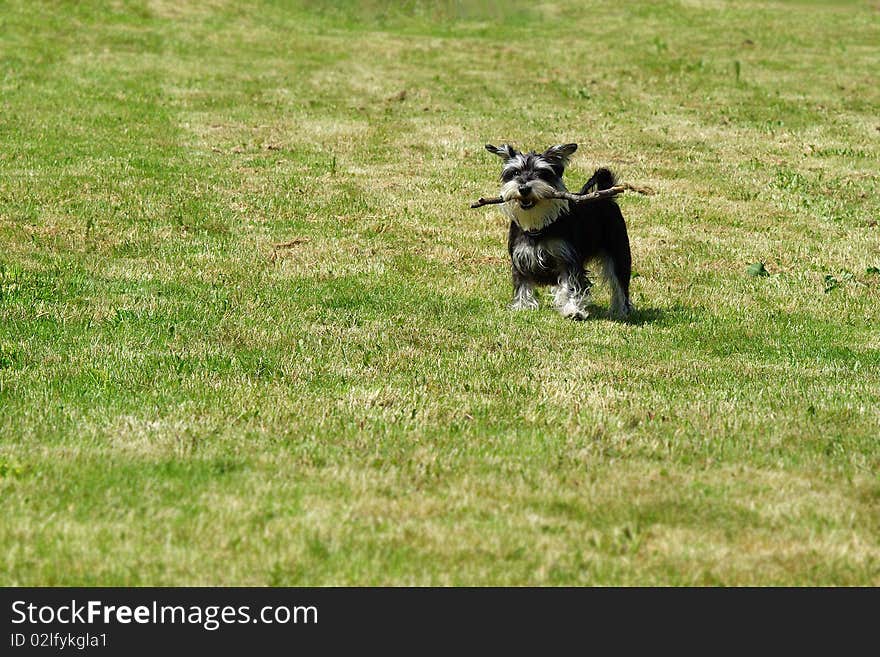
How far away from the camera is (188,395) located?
8.39 m

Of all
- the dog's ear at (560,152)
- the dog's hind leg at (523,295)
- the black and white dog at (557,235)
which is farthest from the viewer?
the dog's hind leg at (523,295)

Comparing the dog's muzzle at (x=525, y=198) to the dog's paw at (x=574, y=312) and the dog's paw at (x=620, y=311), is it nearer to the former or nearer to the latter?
the dog's paw at (x=574, y=312)

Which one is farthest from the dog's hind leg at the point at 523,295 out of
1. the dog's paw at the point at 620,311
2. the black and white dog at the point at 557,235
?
the dog's paw at the point at 620,311

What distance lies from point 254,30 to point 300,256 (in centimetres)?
2338

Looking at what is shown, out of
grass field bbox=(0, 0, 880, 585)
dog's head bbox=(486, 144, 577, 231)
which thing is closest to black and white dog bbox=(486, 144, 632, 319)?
dog's head bbox=(486, 144, 577, 231)

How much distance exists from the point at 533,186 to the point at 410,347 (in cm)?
207

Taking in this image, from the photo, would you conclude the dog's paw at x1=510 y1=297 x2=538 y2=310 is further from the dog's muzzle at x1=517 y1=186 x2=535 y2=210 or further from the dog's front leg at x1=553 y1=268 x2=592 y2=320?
the dog's muzzle at x1=517 y1=186 x2=535 y2=210

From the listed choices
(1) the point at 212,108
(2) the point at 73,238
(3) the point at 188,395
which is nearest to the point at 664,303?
(3) the point at 188,395

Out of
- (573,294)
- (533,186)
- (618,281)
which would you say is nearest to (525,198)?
(533,186)

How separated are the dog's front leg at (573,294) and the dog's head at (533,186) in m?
0.59

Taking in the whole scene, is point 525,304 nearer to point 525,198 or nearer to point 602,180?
point 525,198

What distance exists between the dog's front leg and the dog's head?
1.93ft

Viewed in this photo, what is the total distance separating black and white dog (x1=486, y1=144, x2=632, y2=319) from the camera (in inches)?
443

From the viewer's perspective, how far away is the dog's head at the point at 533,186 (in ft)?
36.3
